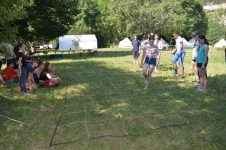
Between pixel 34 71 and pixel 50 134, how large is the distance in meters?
6.03

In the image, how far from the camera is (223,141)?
23.9ft

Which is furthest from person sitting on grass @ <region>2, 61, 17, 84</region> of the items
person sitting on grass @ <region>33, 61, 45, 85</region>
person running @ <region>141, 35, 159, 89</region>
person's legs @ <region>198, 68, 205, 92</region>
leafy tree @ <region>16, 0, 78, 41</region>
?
Answer: leafy tree @ <region>16, 0, 78, 41</region>

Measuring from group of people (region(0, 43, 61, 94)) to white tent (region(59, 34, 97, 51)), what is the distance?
92.2 ft

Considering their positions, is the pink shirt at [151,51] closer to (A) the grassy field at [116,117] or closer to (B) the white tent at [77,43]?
(A) the grassy field at [116,117]

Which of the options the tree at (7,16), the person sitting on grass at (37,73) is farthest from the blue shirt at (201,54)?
the tree at (7,16)

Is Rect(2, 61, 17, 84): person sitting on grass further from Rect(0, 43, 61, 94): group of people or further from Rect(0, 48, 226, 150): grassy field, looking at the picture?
Rect(0, 48, 226, 150): grassy field

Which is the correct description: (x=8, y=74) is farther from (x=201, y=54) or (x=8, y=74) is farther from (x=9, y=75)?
(x=201, y=54)

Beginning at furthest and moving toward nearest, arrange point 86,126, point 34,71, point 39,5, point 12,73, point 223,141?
point 39,5 < point 12,73 < point 34,71 < point 86,126 < point 223,141

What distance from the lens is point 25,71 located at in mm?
12359

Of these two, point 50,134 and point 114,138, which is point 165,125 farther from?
point 50,134

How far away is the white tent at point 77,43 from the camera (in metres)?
44.5

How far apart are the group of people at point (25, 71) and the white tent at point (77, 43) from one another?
28.1m

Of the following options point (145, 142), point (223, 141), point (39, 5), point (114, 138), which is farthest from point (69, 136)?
Answer: point (39, 5)

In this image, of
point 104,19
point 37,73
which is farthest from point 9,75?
point 104,19
